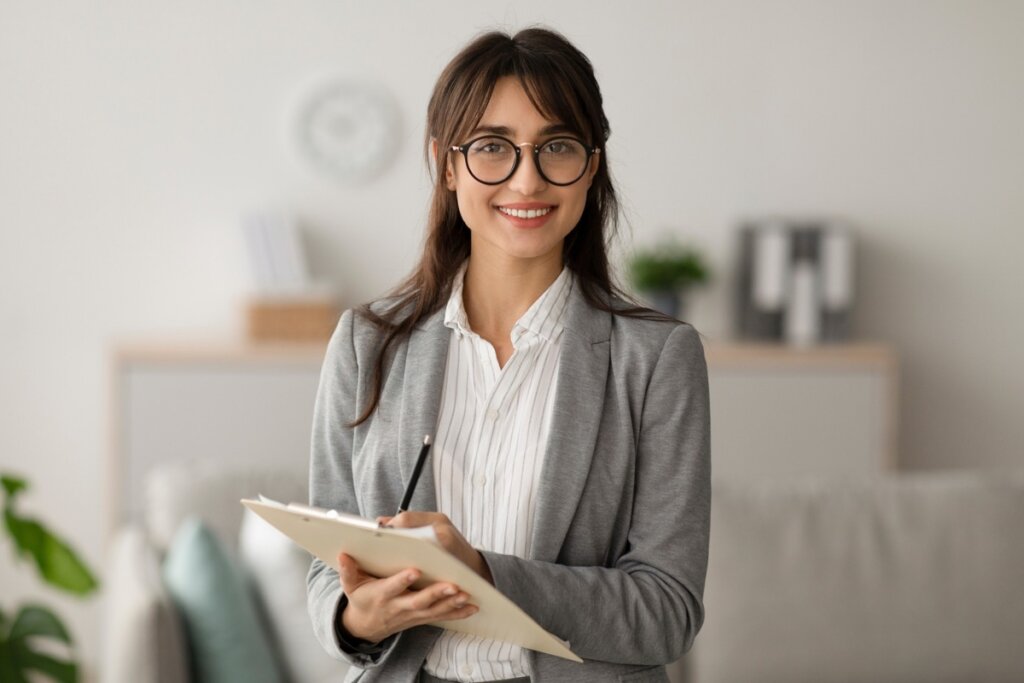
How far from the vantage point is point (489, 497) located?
142cm

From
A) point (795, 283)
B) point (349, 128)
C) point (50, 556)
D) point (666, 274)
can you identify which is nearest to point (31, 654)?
point (50, 556)

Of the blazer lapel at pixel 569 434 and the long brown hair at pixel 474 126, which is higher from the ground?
the long brown hair at pixel 474 126

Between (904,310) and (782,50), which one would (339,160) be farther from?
(904,310)

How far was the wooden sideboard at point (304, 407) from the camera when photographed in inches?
160

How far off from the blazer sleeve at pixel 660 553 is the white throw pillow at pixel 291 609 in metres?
1.46

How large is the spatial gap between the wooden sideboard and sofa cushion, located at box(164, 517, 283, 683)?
1341 millimetres

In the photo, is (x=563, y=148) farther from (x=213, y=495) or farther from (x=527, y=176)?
(x=213, y=495)

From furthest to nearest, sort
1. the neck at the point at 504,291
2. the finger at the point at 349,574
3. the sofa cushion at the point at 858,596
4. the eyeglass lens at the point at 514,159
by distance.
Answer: the sofa cushion at the point at 858,596 → the neck at the point at 504,291 → the eyeglass lens at the point at 514,159 → the finger at the point at 349,574

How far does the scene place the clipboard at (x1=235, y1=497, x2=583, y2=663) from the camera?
117cm

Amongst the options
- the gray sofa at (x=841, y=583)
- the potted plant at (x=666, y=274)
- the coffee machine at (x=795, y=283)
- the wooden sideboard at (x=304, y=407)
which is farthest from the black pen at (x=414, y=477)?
the coffee machine at (x=795, y=283)

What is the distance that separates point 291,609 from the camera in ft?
9.14

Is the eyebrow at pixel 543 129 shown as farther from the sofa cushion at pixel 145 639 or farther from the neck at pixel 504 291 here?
the sofa cushion at pixel 145 639

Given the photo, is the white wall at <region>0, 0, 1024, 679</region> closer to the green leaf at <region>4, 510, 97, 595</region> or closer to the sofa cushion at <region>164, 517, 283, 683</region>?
the green leaf at <region>4, 510, 97, 595</region>

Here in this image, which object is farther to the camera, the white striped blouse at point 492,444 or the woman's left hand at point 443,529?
the white striped blouse at point 492,444
